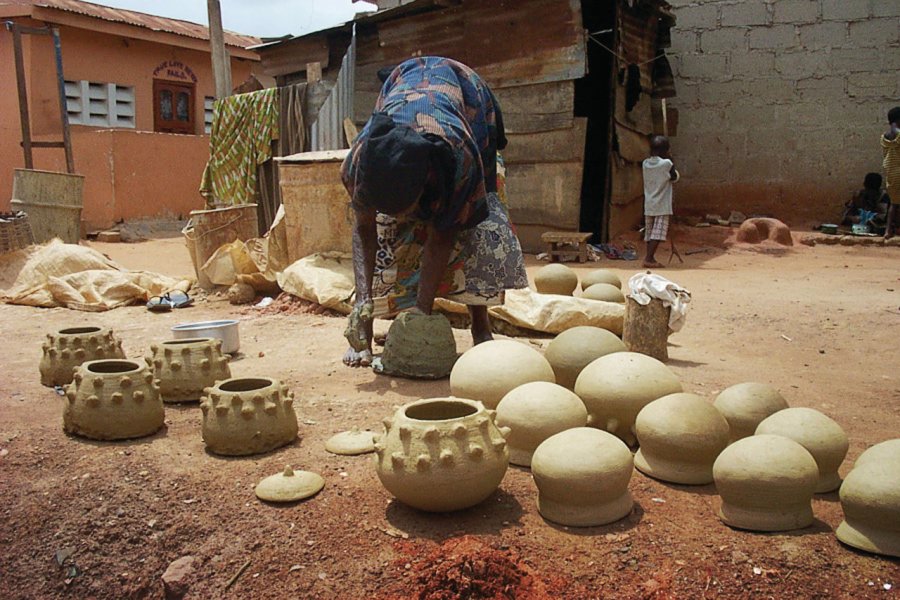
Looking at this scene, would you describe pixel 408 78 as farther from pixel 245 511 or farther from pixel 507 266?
pixel 245 511

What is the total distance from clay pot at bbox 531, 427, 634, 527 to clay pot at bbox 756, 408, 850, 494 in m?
0.56

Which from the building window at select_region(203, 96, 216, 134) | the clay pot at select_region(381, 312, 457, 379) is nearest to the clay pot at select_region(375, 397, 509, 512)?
the clay pot at select_region(381, 312, 457, 379)

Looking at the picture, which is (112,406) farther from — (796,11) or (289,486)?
(796,11)

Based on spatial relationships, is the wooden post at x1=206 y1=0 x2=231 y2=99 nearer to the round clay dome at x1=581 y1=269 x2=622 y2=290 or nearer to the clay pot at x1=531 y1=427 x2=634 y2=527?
the round clay dome at x1=581 y1=269 x2=622 y2=290

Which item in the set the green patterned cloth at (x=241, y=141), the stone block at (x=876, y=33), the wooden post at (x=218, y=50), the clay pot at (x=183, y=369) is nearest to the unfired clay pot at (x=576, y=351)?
the clay pot at (x=183, y=369)

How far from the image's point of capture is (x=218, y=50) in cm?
1066

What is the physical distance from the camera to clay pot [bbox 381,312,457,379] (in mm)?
3674

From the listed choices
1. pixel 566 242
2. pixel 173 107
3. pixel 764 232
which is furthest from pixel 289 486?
pixel 173 107

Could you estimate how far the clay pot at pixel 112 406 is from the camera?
296 centimetres

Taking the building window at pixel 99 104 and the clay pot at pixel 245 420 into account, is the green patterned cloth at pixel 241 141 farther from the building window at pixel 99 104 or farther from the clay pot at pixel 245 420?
the clay pot at pixel 245 420

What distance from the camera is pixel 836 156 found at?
10805mm

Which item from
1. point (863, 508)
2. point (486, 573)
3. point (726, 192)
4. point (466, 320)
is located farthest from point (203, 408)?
point (726, 192)

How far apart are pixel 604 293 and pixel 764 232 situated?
644cm

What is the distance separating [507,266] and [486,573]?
2407mm
